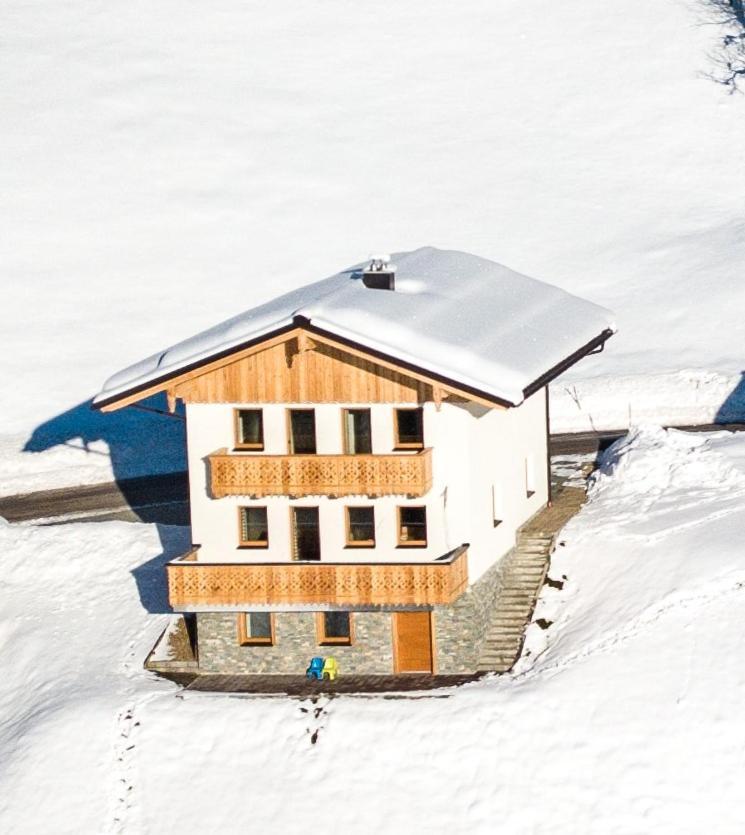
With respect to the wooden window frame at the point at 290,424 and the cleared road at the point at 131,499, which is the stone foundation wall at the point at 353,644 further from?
the cleared road at the point at 131,499

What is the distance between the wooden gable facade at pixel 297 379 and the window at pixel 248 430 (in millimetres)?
427

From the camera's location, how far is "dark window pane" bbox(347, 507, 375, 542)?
38.2 meters

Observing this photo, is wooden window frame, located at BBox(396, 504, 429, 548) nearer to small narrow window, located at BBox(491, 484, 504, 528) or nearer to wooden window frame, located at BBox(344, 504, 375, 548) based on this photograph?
wooden window frame, located at BBox(344, 504, 375, 548)

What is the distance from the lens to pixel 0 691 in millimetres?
39500

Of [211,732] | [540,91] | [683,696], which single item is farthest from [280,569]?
[540,91]

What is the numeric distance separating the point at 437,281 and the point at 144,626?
36.6 ft

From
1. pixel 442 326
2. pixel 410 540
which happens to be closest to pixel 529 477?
pixel 410 540

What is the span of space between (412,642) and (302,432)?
524cm

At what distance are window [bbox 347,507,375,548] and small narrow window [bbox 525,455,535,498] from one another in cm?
640

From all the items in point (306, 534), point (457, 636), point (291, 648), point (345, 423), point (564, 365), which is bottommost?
point (291, 648)

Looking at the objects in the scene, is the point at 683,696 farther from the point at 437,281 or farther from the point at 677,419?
the point at 677,419

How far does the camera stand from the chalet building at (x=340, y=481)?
3709 centimetres

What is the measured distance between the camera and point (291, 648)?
1508 inches

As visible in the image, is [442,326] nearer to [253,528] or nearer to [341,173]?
[253,528]
